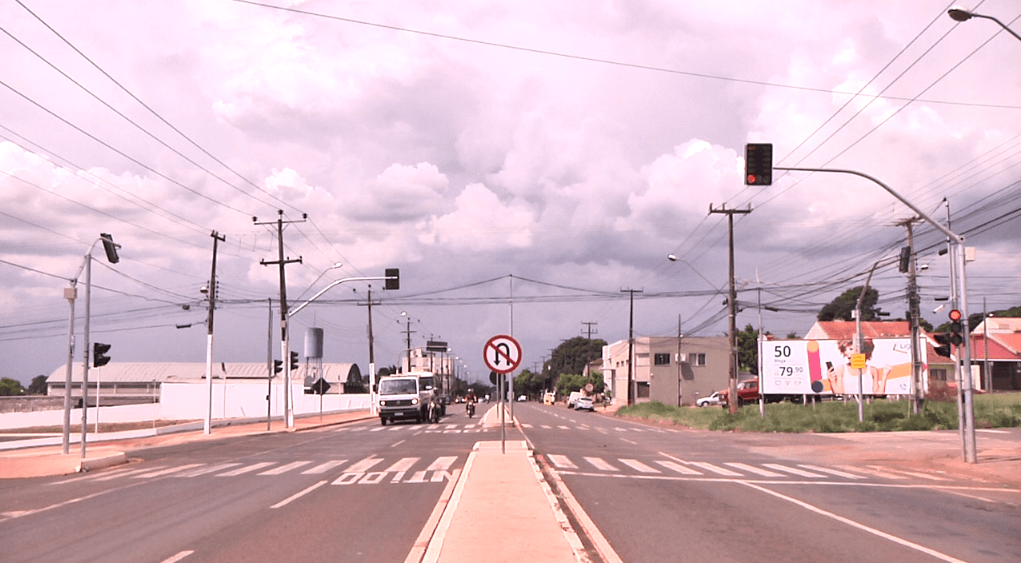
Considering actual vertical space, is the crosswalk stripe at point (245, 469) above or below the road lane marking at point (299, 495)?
below

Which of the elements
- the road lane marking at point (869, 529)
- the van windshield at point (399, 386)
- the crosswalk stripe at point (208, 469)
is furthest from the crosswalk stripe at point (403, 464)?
the van windshield at point (399, 386)

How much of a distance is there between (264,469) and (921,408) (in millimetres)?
33251

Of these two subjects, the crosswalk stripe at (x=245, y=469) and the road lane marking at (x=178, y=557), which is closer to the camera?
the road lane marking at (x=178, y=557)

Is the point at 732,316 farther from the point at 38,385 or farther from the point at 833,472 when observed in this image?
the point at 38,385

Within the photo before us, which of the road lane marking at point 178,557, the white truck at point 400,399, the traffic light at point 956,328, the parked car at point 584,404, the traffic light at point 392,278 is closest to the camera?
the road lane marking at point 178,557

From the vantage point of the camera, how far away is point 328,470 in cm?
1975

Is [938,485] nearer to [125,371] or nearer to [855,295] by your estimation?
[125,371]

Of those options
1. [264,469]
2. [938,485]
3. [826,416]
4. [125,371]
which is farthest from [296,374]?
[938,485]

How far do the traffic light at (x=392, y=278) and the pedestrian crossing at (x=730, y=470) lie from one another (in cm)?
1433

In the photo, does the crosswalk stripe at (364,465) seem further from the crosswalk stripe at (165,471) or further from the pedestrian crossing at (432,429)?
the pedestrian crossing at (432,429)

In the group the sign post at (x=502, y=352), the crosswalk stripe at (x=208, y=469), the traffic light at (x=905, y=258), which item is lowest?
the crosswalk stripe at (x=208, y=469)

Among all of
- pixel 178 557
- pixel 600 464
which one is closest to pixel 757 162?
pixel 600 464

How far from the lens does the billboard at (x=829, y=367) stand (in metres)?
56.7

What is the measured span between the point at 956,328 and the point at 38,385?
570ft
